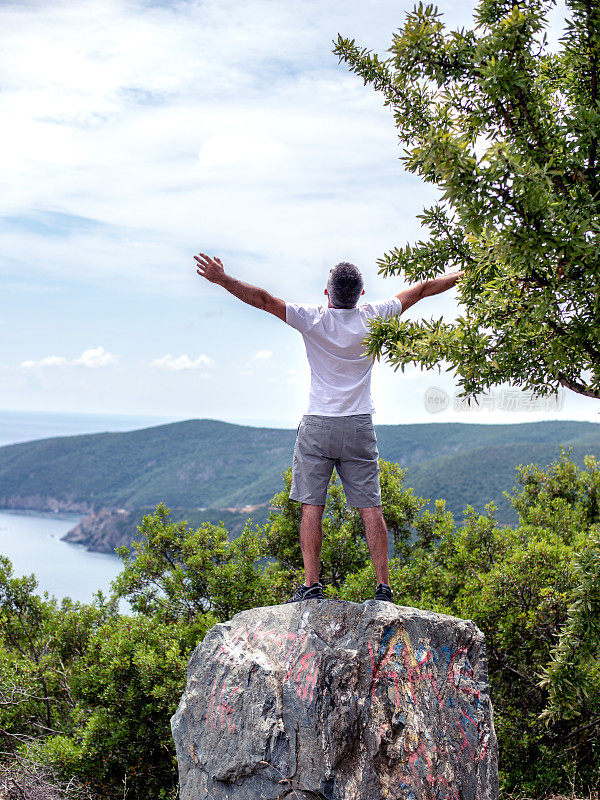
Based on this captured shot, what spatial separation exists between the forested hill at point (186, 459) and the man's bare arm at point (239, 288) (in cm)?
4756

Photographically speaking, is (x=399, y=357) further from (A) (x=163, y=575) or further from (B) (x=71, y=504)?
(B) (x=71, y=504)

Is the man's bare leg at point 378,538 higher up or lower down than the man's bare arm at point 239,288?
lower down

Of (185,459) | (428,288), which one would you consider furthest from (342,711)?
(185,459)

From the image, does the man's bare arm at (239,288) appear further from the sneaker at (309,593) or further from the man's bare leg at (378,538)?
the sneaker at (309,593)

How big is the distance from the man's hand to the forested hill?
157ft

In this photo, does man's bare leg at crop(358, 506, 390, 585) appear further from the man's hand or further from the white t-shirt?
the man's hand

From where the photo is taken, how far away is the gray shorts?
5.55 m

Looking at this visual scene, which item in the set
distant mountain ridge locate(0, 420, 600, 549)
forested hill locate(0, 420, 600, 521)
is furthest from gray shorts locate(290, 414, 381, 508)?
distant mountain ridge locate(0, 420, 600, 549)

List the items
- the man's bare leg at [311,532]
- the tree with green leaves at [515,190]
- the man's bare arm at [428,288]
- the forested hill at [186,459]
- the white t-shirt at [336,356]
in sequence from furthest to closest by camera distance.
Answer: the forested hill at [186,459] < the man's bare arm at [428,288] < the man's bare leg at [311,532] < the white t-shirt at [336,356] < the tree with green leaves at [515,190]

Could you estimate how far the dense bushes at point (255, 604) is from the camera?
8055mm

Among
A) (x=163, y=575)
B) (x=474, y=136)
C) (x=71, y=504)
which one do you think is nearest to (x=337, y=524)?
(x=163, y=575)

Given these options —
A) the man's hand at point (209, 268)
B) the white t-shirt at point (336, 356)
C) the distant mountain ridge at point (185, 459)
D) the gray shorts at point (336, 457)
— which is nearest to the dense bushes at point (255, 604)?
the gray shorts at point (336, 457)

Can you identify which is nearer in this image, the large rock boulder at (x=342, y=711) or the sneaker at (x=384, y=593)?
the large rock boulder at (x=342, y=711)

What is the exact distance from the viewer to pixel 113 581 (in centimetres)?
977
